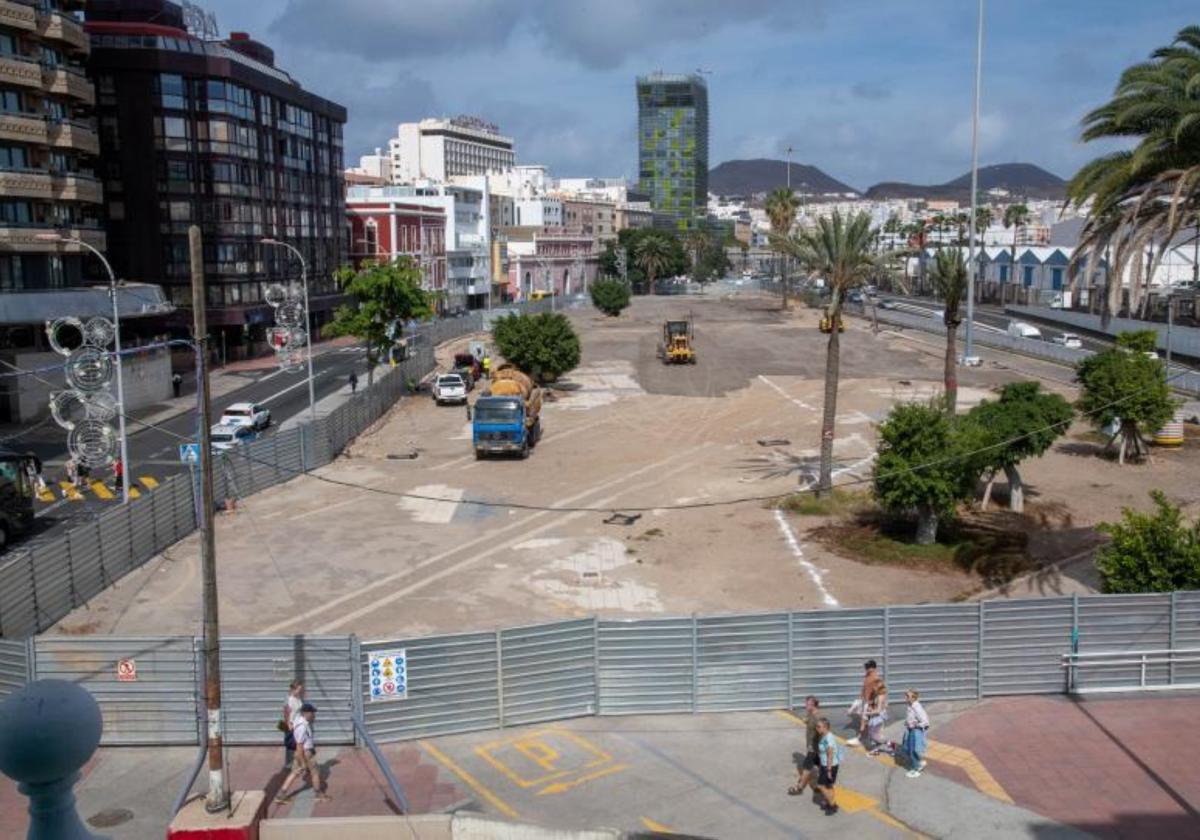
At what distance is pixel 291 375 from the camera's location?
70.9 m

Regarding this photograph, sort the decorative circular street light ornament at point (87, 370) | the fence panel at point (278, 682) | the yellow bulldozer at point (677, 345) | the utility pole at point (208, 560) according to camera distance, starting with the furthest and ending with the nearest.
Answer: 1. the yellow bulldozer at point (677, 345)
2. the decorative circular street light ornament at point (87, 370)
3. the fence panel at point (278, 682)
4. the utility pole at point (208, 560)

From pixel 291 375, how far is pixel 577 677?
186ft

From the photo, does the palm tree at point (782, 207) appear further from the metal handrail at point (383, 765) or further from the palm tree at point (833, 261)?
the metal handrail at point (383, 765)

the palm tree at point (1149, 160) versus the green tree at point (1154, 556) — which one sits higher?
the palm tree at point (1149, 160)

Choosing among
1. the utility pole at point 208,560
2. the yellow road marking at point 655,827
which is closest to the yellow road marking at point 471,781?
the yellow road marking at point 655,827

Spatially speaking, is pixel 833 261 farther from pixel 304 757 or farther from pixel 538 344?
pixel 538 344

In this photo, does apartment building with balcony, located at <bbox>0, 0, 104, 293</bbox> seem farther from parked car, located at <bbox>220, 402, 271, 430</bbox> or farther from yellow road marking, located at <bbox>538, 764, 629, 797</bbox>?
yellow road marking, located at <bbox>538, 764, 629, 797</bbox>

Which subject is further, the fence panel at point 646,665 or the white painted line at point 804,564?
the white painted line at point 804,564

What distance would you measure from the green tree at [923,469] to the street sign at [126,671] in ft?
62.2

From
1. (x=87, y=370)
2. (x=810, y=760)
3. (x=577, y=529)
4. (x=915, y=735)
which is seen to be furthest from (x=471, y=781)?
(x=87, y=370)

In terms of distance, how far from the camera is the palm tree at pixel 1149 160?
2312 centimetres

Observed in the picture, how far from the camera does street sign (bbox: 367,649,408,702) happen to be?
17516 mm

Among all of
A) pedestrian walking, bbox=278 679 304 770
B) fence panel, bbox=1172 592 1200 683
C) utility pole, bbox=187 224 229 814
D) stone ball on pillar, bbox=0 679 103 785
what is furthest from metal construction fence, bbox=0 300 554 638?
fence panel, bbox=1172 592 1200 683

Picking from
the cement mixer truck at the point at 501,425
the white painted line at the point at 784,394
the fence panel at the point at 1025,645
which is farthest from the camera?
the white painted line at the point at 784,394
